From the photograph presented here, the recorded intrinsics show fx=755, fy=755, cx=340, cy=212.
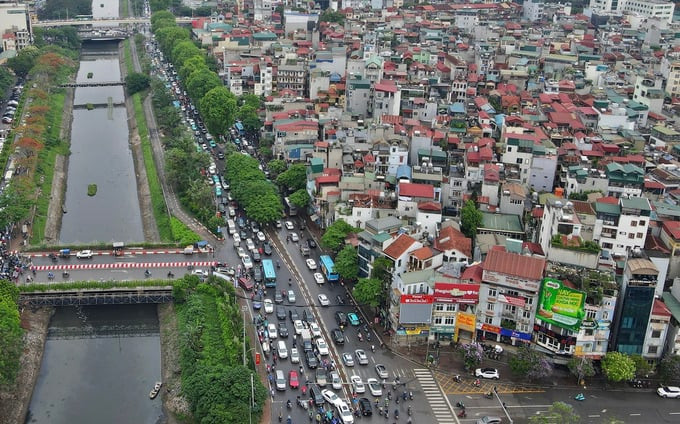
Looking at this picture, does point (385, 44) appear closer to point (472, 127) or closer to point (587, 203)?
point (472, 127)

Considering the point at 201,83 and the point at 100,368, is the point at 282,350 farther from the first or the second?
the point at 201,83

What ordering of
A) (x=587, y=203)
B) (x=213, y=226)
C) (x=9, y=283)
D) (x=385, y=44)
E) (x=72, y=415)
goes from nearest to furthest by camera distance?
(x=72, y=415) → (x=9, y=283) → (x=587, y=203) → (x=213, y=226) → (x=385, y=44)

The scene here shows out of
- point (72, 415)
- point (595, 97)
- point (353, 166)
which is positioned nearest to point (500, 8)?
point (595, 97)

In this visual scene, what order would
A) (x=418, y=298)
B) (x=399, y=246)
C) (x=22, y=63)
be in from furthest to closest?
1. (x=22, y=63)
2. (x=399, y=246)
3. (x=418, y=298)

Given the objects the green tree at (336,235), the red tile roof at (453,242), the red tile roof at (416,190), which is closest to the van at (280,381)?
the green tree at (336,235)

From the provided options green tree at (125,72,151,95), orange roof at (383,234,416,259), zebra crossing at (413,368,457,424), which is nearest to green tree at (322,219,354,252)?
orange roof at (383,234,416,259)

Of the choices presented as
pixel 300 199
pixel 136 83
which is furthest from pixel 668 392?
pixel 136 83
